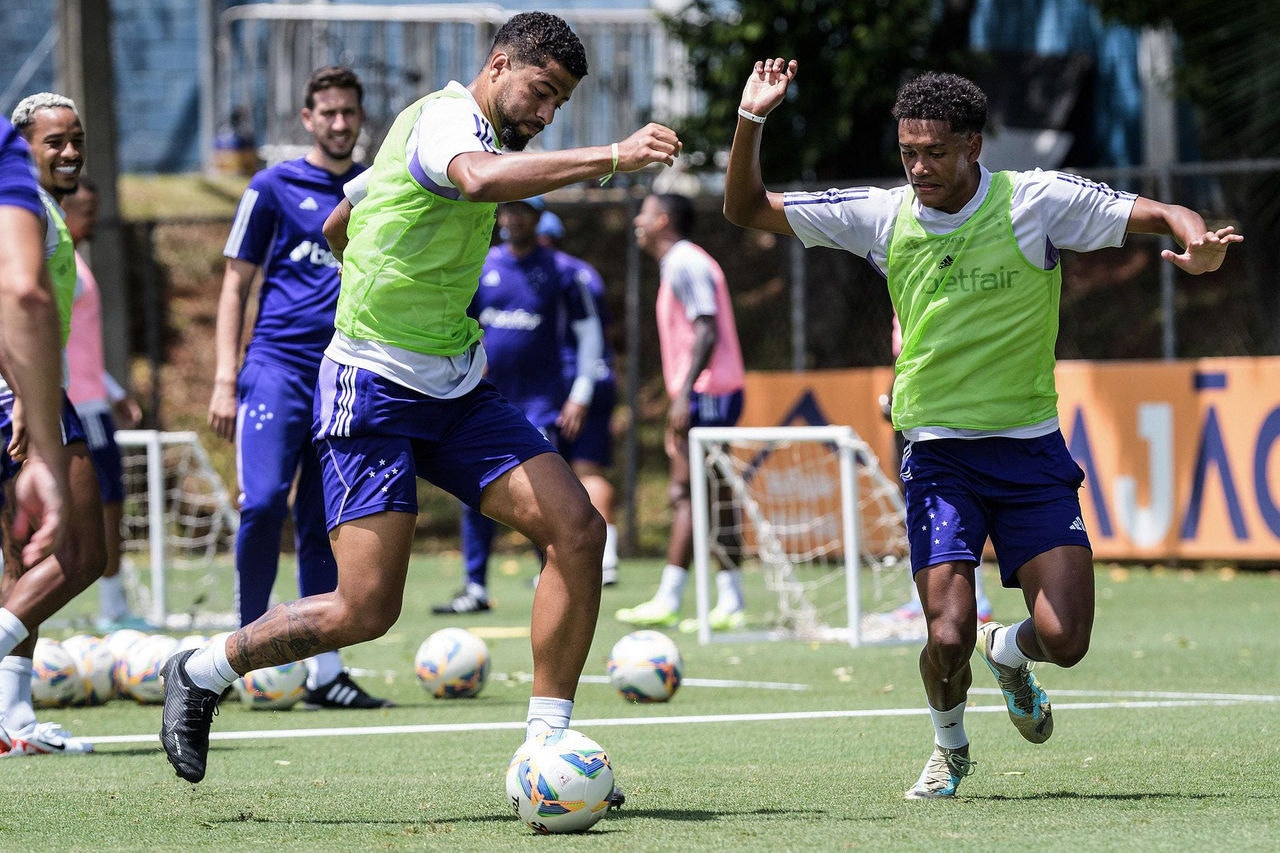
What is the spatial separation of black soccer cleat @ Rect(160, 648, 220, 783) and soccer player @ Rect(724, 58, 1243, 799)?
210 centimetres

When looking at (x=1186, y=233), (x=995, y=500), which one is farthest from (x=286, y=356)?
(x=1186, y=233)

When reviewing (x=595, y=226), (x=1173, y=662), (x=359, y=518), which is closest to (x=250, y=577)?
(x=359, y=518)

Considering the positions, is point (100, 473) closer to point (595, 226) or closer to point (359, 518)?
point (359, 518)

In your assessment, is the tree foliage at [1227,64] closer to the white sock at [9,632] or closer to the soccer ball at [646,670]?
the soccer ball at [646,670]

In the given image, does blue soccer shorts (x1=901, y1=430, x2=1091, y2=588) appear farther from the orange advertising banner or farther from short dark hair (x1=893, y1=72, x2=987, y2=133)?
the orange advertising banner

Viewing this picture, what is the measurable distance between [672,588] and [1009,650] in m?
5.75

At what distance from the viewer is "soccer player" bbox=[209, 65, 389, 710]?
769 cm

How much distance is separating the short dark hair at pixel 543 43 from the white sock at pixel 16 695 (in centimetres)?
287

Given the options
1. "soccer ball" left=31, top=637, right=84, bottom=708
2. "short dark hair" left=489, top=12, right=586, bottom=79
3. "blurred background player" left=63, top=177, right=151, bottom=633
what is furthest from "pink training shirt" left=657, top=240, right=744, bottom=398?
"short dark hair" left=489, top=12, right=586, bottom=79

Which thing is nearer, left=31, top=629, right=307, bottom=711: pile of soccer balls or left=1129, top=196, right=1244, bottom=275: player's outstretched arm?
left=1129, top=196, right=1244, bottom=275: player's outstretched arm

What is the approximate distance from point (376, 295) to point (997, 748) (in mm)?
2730

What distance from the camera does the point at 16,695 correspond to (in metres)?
6.63

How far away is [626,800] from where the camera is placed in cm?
548

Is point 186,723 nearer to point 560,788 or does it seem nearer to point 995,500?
point 560,788
